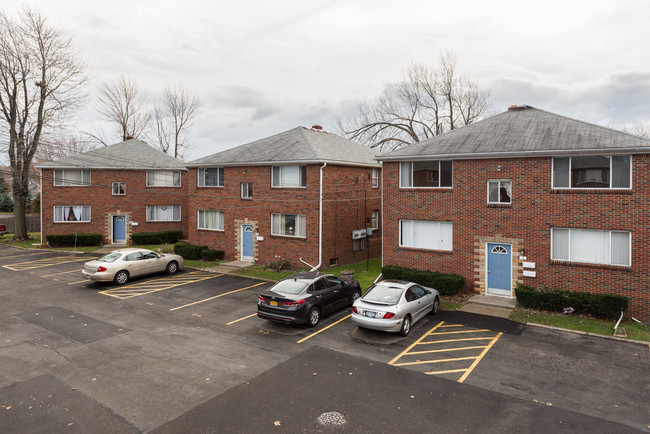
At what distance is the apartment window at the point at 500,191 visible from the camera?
1620 cm

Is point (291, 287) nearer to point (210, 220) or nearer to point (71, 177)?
point (210, 220)

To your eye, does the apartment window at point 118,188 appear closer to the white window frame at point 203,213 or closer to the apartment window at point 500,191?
the white window frame at point 203,213

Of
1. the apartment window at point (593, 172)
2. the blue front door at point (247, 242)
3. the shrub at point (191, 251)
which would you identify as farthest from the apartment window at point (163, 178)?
the apartment window at point (593, 172)

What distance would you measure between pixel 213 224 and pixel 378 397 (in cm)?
2012

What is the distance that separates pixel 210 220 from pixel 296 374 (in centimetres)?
1864

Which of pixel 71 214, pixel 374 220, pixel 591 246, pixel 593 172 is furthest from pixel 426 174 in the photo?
pixel 71 214

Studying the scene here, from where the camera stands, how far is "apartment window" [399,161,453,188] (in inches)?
690

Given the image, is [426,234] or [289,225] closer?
[426,234]

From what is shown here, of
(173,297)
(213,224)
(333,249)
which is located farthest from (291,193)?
(173,297)

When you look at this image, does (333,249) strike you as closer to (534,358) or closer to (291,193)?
(291,193)

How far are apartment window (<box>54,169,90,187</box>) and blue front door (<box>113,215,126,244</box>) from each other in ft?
11.7

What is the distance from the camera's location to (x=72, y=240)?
101 ft

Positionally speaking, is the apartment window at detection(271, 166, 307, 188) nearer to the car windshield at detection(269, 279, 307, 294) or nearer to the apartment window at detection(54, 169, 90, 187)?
the car windshield at detection(269, 279, 307, 294)

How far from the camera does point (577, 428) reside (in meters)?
7.23
